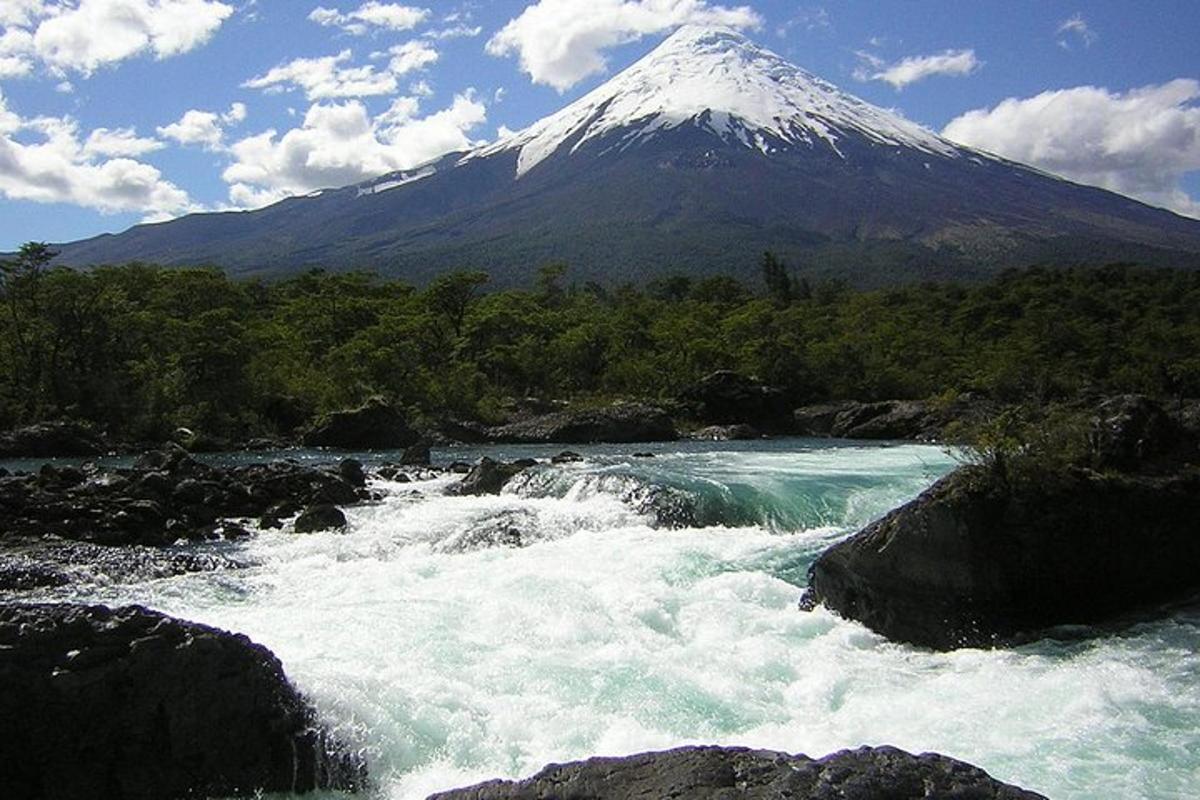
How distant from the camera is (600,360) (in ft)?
171

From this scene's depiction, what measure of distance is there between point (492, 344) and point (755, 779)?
48.8 meters

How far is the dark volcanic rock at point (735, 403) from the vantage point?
1656 inches

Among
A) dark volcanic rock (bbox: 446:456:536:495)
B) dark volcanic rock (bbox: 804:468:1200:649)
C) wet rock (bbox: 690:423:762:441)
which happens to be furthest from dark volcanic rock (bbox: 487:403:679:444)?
dark volcanic rock (bbox: 804:468:1200:649)

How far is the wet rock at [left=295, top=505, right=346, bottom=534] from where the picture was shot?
17406 mm

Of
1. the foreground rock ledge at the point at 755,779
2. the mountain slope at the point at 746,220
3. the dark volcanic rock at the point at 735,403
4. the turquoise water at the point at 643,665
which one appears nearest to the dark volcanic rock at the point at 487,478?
the turquoise water at the point at 643,665

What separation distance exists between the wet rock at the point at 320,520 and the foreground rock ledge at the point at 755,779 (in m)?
13.8

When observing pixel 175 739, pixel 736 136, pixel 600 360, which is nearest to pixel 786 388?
pixel 600 360

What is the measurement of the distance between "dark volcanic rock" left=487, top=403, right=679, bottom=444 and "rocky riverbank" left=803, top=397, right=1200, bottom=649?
25.5 meters

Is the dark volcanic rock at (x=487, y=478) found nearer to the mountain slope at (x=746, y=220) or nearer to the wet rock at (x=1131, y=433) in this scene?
the wet rock at (x=1131, y=433)

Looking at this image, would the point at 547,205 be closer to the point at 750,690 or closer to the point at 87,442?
the point at 87,442

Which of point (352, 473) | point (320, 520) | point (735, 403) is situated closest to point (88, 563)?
point (320, 520)

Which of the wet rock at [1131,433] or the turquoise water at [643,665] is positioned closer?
the turquoise water at [643,665]

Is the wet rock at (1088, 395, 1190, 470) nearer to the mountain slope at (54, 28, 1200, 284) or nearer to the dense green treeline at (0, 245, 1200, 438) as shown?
the dense green treeline at (0, 245, 1200, 438)

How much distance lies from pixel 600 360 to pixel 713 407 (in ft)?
37.5
